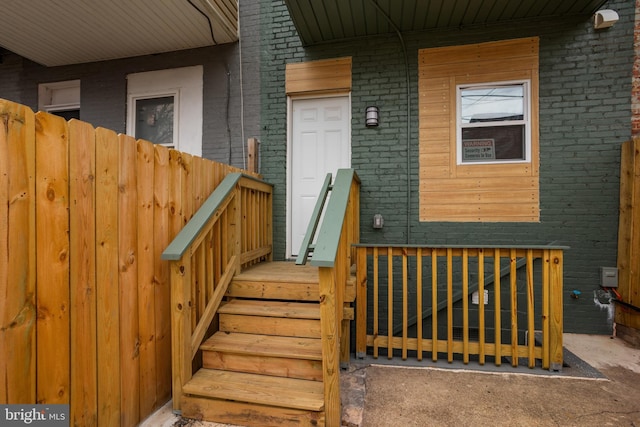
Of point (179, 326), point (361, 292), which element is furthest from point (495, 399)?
point (179, 326)

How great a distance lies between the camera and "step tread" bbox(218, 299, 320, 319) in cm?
244

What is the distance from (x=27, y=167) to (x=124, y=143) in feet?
1.89

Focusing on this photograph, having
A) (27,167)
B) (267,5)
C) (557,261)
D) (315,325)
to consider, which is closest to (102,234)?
(27,167)

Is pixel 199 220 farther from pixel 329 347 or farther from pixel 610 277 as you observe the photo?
pixel 610 277

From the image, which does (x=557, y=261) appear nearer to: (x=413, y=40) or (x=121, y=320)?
(x=413, y=40)

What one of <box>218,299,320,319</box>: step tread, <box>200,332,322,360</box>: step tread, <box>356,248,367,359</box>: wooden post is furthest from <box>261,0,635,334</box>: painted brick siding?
<box>200,332,322,360</box>: step tread

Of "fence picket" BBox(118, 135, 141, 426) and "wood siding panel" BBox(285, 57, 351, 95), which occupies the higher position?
"wood siding panel" BBox(285, 57, 351, 95)

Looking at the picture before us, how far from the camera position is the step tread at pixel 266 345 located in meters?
2.17

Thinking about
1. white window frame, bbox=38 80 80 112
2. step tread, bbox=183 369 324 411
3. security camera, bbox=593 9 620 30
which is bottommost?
step tread, bbox=183 369 324 411

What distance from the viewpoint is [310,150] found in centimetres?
425

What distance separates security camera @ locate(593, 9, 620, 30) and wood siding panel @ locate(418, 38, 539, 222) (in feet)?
2.13

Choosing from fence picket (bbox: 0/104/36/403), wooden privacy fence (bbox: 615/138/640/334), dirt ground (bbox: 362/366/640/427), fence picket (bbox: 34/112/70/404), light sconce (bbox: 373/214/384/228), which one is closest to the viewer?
fence picket (bbox: 0/104/36/403)

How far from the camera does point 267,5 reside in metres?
4.27

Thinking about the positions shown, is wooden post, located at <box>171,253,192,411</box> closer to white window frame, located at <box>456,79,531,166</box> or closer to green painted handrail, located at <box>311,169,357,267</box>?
green painted handrail, located at <box>311,169,357,267</box>
